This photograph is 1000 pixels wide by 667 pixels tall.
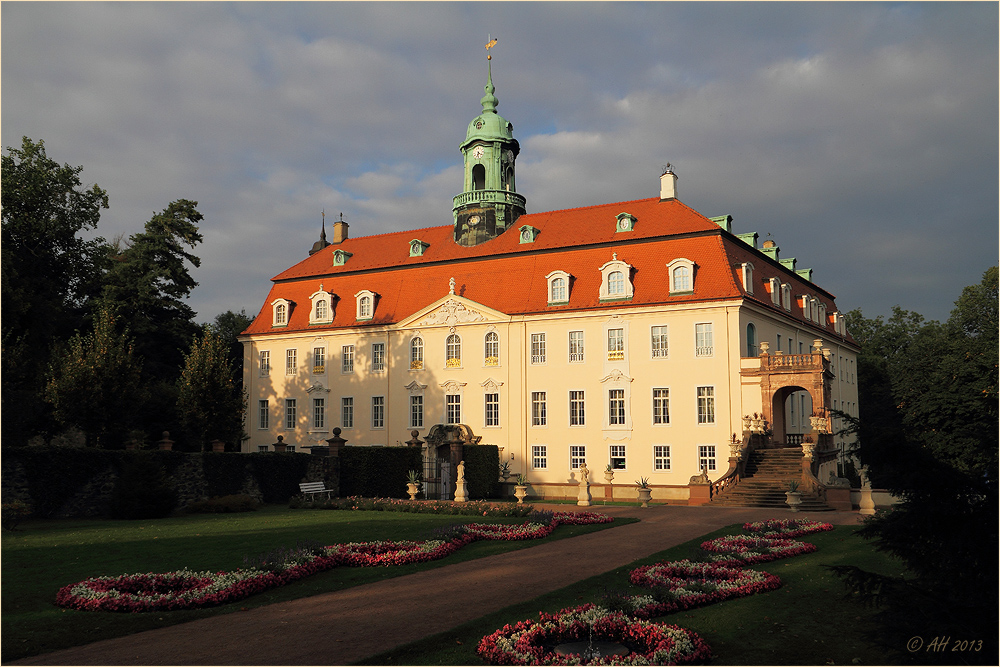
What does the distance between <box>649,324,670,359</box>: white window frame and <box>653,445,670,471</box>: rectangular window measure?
4.62 m

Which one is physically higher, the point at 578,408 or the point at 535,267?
the point at 535,267

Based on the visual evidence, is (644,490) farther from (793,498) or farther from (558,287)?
(558,287)

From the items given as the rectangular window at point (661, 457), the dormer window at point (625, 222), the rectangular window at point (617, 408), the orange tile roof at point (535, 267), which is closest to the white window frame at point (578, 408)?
the rectangular window at point (617, 408)

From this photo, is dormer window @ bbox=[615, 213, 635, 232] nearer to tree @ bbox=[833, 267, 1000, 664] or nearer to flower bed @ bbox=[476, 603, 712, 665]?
flower bed @ bbox=[476, 603, 712, 665]

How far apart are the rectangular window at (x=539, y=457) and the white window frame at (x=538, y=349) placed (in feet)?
15.0

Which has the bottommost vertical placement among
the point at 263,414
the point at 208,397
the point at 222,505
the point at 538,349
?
the point at 222,505

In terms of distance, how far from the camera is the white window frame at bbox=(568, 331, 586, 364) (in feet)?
130

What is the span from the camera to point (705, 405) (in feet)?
120

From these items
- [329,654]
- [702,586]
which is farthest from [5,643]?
[702,586]

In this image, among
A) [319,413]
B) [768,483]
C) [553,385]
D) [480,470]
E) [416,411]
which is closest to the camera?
[768,483]

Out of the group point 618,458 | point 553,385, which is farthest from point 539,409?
point 618,458

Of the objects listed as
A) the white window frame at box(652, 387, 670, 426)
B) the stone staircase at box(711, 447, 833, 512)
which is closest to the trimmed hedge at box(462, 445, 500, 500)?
the white window frame at box(652, 387, 670, 426)

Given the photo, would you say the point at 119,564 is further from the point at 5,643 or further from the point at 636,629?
the point at 636,629

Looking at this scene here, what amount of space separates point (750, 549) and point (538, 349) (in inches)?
953
